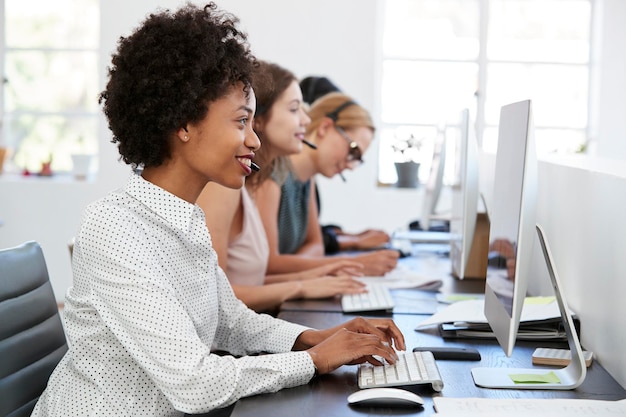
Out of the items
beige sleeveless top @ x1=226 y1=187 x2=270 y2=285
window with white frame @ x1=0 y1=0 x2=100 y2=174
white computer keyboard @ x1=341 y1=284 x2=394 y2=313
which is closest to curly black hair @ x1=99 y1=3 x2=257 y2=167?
white computer keyboard @ x1=341 y1=284 x2=394 y2=313

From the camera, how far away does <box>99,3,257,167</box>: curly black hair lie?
153 centimetres

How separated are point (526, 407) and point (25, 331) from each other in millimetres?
961

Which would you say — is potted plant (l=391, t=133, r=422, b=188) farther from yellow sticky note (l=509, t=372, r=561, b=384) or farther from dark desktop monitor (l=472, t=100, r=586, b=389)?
yellow sticky note (l=509, t=372, r=561, b=384)

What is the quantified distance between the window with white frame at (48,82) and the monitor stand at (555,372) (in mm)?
4848

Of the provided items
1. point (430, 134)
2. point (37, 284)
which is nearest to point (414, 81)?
point (430, 134)

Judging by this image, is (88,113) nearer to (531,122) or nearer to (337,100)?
(337,100)

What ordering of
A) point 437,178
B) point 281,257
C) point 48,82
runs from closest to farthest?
point 281,257 < point 437,178 < point 48,82

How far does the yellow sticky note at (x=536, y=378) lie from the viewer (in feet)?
5.08

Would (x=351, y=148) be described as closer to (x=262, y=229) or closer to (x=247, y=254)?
(x=262, y=229)

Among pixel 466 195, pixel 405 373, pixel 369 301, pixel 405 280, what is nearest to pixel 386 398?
pixel 405 373

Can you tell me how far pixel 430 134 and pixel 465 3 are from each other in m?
0.89

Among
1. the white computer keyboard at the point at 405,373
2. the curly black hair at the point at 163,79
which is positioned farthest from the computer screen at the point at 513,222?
the curly black hair at the point at 163,79

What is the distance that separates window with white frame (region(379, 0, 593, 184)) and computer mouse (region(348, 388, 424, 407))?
4.57 m

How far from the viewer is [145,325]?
1356mm
